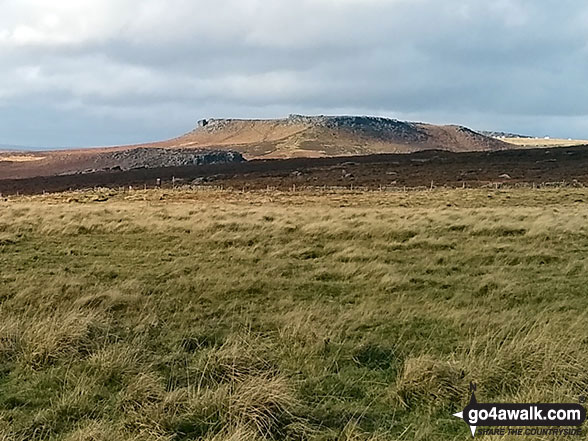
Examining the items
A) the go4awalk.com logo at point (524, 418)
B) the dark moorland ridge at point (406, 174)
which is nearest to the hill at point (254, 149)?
the dark moorland ridge at point (406, 174)

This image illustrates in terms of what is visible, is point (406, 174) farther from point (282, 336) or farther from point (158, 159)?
point (158, 159)

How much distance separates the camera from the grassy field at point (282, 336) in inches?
174

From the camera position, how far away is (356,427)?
4.21 metres

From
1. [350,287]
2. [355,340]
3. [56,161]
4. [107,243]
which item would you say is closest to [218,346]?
[355,340]

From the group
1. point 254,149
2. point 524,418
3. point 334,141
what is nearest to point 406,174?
point 524,418

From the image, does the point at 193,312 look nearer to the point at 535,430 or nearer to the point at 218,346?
the point at 218,346

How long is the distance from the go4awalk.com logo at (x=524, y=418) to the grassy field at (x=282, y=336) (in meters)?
0.12

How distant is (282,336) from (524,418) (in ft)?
9.15

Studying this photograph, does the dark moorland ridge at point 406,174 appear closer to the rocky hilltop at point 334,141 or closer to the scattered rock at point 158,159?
the scattered rock at point 158,159

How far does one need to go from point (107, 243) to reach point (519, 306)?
11.0 meters

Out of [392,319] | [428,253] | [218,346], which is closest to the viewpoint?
[218,346]

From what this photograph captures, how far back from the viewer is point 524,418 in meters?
4.30

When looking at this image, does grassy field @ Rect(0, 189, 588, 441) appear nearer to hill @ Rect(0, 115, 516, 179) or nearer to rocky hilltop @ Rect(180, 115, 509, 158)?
hill @ Rect(0, 115, 516, 179)

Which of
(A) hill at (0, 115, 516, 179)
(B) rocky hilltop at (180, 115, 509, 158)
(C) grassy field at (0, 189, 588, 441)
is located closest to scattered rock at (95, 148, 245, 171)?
(A) hill at (0, 115, 516, 179)
